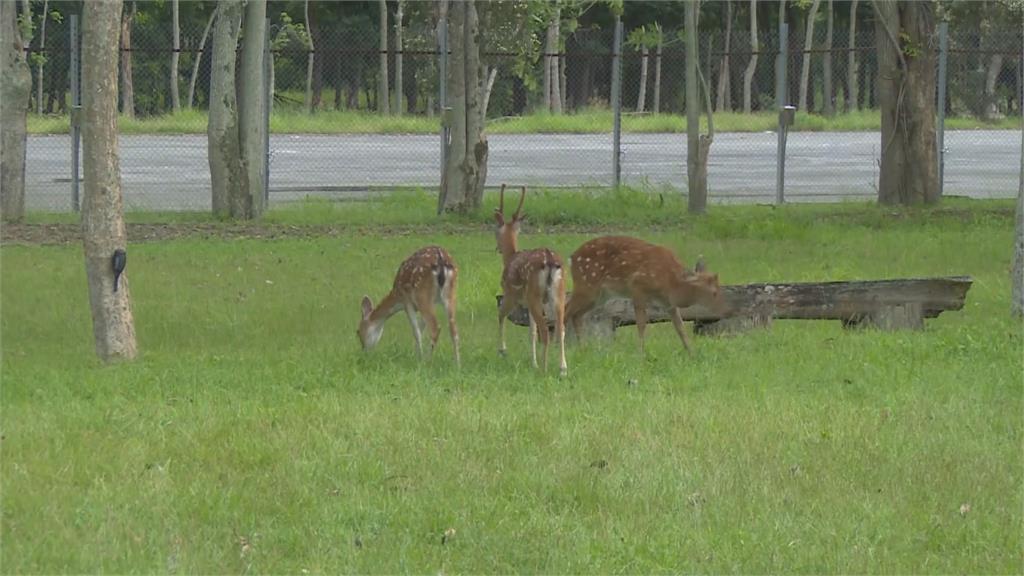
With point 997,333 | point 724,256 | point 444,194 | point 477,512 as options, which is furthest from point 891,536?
point 444,194

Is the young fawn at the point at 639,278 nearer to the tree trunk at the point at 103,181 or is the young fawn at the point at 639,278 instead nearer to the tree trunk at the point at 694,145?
the tree trunk at the point at 103,181

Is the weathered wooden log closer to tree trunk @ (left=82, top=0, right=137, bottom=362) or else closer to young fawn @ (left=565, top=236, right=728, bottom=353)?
young fawn @ (left=565, top=236, right=728, bottom=353)

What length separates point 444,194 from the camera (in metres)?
21.5

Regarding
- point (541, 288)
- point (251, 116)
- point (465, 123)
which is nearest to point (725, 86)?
point (465, 123)

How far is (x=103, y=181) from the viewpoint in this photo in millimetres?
11445

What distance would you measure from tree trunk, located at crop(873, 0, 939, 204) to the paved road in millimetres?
3069

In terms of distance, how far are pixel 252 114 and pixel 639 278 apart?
32.7 feet

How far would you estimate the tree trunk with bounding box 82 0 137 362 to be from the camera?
11.3 meters

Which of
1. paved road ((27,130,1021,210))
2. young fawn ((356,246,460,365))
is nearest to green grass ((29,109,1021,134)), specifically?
paved road ((27,130,1021,210))

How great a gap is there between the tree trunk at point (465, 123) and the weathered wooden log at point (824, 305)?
8846 mm

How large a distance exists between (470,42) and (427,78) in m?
23.8

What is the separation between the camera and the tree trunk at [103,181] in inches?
444

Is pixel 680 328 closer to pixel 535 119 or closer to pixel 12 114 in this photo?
pixel 12 114

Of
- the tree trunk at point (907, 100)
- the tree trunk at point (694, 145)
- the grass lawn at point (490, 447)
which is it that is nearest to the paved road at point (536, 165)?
the tree trunk at point (907, 100)
